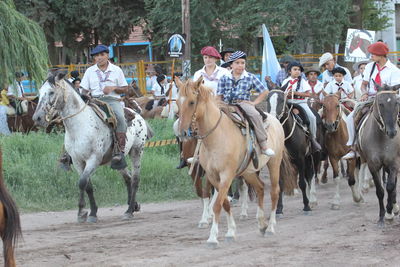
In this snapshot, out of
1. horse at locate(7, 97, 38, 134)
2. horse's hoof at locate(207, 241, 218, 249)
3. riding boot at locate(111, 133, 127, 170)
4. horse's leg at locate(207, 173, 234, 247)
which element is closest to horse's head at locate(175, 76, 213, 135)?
horse's leg at locate(207, 173, 234, 247)

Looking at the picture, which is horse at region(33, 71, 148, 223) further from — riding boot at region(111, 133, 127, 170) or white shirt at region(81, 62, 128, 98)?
white shirt at region(81, 62, 128, 98)

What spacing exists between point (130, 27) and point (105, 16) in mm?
1684

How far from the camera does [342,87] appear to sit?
16375 mm

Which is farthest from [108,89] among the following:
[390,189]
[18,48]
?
[390,189]

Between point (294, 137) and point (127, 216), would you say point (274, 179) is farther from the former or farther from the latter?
point (127, 216)

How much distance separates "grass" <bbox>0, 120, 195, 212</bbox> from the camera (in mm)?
15039

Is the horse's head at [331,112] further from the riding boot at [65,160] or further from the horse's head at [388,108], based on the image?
the riding boot at [65,160]

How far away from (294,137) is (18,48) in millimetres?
6282

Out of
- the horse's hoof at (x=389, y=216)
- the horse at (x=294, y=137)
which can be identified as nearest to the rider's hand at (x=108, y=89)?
the horse at (x=294, y=137)

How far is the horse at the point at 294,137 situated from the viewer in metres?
13.5

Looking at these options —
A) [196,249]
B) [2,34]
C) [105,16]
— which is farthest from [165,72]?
[196,249]

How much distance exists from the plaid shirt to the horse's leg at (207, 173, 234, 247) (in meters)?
1.69

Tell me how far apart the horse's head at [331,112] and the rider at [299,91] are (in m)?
0.80

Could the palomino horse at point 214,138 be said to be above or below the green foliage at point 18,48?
below
